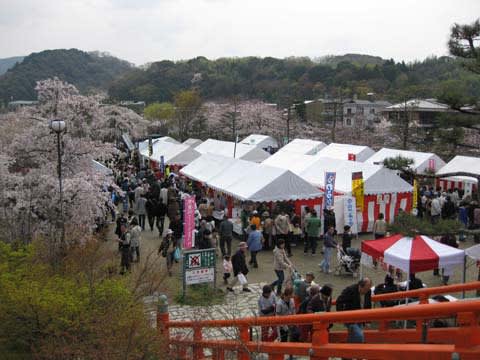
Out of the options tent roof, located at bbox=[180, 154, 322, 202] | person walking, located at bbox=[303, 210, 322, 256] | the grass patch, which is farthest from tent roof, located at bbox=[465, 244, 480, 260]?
tent roof, located at bbox=[180, 154, 322, 202]

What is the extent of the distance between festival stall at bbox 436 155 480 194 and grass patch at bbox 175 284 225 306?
1078 cm

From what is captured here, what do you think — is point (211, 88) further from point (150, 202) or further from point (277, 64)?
point (150, 202)

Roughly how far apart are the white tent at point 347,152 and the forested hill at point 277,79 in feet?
141

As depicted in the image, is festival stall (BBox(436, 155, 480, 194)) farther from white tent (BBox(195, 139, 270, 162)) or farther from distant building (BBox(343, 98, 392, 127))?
distant building (BBox(343, 98, 392, 127))

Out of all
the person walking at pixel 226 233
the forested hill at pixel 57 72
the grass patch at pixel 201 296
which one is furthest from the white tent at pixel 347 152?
the forested hill at pixel 57 72

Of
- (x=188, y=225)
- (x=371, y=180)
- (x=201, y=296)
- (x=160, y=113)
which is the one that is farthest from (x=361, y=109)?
(x=201, y=296)

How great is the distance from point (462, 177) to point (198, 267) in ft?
38.7

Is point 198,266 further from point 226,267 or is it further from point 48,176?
point 48,176

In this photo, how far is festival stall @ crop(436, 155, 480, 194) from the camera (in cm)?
1730

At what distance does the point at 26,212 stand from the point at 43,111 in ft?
18.0

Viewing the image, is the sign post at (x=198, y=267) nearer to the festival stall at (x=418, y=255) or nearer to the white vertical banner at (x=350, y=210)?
the festival stall at (x=418, y=255)

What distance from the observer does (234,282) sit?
10164 mm

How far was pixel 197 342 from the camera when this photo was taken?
228 inches

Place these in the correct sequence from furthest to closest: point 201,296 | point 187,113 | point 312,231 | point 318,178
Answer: point 187,113, point 318,178, point 312,231, point 201,296
